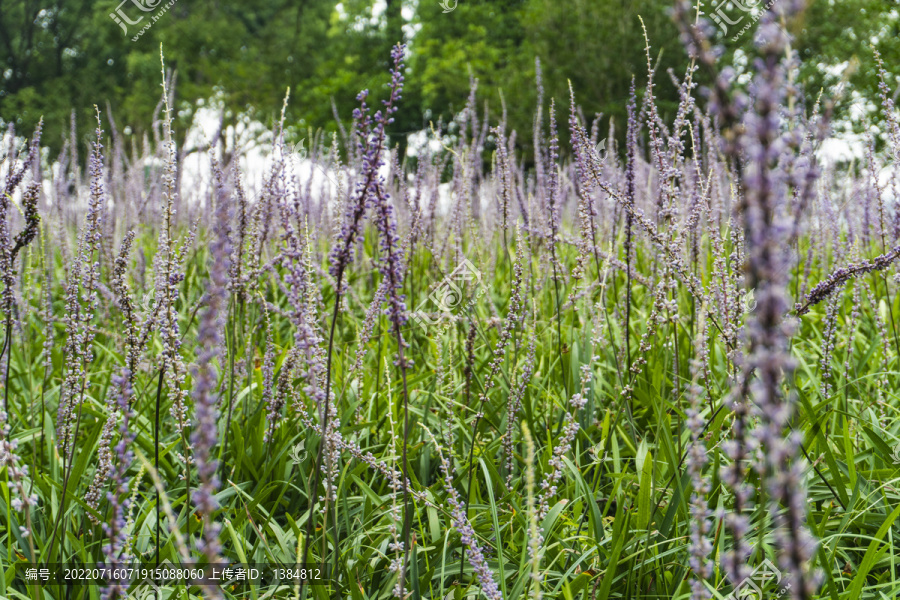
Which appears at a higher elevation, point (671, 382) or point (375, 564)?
point (671, 382)

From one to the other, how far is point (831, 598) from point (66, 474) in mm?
2306

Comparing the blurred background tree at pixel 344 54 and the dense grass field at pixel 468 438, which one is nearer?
the dense grass field at pixel 468 438

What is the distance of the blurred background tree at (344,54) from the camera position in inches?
786

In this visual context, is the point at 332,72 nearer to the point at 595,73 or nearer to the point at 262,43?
the point at 262,43

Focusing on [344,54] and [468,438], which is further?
[344,54]

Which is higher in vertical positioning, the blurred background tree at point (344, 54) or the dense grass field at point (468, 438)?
the blurred background tree at point (344, 54)

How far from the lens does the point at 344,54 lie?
102ft

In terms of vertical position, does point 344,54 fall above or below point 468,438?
above

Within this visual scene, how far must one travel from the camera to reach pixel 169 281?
1.76m

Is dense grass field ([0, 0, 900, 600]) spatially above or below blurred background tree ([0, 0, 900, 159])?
below

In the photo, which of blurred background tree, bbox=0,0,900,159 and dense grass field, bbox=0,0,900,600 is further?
blurred background tree, bbox=0,0,900,159

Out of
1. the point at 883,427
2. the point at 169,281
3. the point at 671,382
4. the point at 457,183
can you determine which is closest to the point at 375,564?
the point at 169,281

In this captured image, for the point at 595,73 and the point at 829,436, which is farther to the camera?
the point at 595,73

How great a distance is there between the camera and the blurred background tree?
20.0 m
